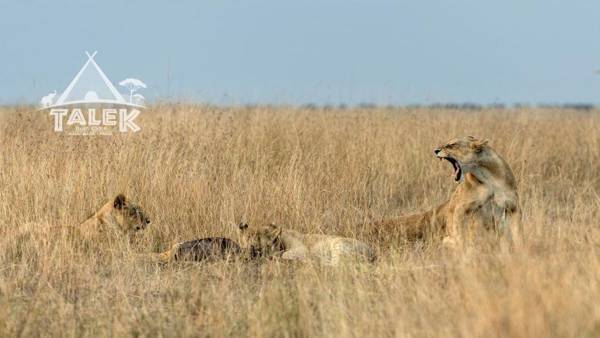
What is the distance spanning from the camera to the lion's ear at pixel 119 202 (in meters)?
7.78

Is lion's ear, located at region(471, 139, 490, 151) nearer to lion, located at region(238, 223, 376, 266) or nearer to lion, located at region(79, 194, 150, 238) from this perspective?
lion, located at region(238, 223, 376, 266)

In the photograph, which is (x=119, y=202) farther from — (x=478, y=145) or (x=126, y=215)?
(x=478, y=145)

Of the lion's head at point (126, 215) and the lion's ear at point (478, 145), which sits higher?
the lion's ear at point (478, 145)

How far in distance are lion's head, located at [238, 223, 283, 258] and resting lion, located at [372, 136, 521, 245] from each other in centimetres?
97

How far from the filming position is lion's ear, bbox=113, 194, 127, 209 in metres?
7.78

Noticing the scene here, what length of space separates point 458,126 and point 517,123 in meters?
1.27

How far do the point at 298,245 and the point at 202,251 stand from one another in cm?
82

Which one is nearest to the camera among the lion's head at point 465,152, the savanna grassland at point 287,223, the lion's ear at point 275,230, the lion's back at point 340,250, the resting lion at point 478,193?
the savanna grassland at point 287,223

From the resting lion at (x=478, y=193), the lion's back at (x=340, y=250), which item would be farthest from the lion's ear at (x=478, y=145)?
the lion's back at (x=340, y=250)

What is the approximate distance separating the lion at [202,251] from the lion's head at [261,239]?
0.25 m

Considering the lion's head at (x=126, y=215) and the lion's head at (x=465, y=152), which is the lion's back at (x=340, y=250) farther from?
the lion's head at (x=126, y=215)

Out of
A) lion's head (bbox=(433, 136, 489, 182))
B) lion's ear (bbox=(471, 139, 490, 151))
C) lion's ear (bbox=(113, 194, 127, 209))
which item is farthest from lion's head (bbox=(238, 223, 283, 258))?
lion's ear (bbox=(471, 139, 490, 151))

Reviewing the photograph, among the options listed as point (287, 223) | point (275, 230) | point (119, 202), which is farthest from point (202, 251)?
point (287, 223)

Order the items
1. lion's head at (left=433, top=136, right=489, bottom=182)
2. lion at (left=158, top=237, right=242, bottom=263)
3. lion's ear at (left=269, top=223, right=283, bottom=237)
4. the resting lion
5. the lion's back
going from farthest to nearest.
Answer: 1. lion's ear at (left=269, top=223, right=283, bottom=237)
2. lion's head at (left=433, top=136, right=489, bottom=182)
3. the resting lion
4. lion at (left=158, top=237, right=242, bottom=263)
5. the lion's back
